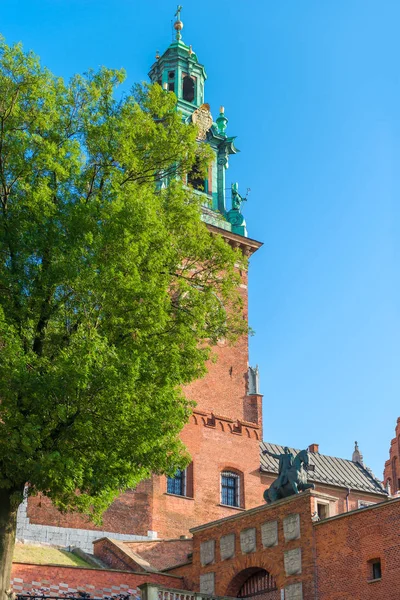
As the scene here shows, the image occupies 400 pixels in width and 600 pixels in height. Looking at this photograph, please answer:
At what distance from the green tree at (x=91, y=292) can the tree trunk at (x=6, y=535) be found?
3 cm

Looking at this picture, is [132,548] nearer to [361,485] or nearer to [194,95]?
[361,485]

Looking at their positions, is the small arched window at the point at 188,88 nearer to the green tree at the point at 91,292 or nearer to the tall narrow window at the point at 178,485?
the tall narrow window at the point at 178,485

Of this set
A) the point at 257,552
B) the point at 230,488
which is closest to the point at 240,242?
the point at 230,488

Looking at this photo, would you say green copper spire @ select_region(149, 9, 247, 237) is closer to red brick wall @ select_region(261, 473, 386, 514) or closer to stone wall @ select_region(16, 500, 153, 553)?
red brick wall @ select_region(261, 473, 386, 514)

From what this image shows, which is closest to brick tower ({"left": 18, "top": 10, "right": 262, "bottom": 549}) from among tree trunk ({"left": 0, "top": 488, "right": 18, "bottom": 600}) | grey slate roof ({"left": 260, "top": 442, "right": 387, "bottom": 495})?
grey slate roof ({"left": 260, "top": 442, "right": 387, "bottom": 495})

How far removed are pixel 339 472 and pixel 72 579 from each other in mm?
21599

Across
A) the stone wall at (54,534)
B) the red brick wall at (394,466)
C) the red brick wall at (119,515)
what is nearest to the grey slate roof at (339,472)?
the red brick wall at (394,466)

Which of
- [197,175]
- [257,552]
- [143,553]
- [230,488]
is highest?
[197,175]

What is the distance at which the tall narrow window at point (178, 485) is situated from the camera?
114 feet

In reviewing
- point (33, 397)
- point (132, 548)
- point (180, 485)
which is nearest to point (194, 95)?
point (180, 485)

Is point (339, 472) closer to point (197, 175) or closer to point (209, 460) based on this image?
point (209, 460)

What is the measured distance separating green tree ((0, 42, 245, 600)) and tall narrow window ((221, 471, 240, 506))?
1550cm

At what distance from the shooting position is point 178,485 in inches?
1384

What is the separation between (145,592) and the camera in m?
21.4
